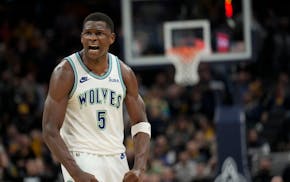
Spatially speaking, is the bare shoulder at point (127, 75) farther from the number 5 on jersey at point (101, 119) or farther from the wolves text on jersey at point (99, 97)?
the number 5 on jersey at point (101, 119)

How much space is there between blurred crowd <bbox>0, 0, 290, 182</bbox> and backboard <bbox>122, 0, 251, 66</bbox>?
42 centimetres

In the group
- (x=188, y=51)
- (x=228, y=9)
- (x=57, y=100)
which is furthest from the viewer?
(x=188, y=51)

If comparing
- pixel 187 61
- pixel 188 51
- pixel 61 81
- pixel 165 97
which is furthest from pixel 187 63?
pixel 61 81

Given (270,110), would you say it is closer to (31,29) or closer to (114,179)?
(31,29)

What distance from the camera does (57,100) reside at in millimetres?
6309

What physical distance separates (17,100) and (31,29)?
2977 mm

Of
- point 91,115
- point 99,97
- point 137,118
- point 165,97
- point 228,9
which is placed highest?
point 228,9

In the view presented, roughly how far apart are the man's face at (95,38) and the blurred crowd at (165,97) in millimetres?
6734

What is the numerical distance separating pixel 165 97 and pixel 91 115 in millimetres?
10347

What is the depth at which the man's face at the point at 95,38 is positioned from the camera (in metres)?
6.39

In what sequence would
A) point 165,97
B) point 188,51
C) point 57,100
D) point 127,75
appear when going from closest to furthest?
point 57,100 → point 127,75 → point 188,51 → point 165,97

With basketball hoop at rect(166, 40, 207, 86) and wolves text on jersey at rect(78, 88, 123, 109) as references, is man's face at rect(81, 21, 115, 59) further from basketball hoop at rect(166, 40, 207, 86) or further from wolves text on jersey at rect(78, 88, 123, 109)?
basketball hoop at rect(166, 40, 207, 86)

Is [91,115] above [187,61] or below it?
above

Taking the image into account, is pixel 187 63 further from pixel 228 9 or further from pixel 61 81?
pixel 61 81
